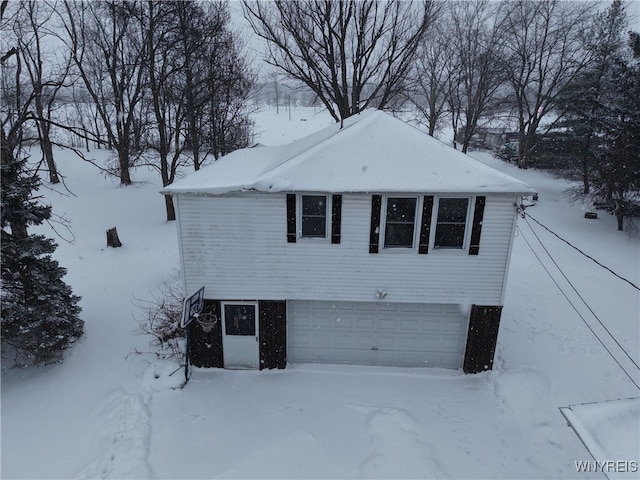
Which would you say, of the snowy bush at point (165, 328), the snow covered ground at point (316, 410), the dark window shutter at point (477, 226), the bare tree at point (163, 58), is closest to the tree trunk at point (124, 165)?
the bare tree at point (163, 58)

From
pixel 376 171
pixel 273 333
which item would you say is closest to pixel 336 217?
pixel 376 171

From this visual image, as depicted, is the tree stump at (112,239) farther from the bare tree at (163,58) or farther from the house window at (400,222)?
the house window at (400,222)

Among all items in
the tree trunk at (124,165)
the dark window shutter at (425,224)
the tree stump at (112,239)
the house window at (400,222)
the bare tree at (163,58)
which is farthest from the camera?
the tree trunk at (124,165)

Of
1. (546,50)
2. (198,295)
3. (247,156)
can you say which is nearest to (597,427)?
(198,295)

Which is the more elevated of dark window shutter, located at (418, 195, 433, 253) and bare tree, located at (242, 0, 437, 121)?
bare tree, located at (242, 0, 437, 121)

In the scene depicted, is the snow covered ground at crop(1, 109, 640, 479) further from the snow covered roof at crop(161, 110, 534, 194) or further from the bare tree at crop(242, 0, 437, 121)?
the bare tree at crop(242, 0, 437, 121)

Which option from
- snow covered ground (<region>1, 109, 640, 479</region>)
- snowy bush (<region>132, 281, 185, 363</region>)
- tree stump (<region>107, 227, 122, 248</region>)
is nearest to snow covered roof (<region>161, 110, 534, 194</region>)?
snowy bush (<region>132, 281, 185, 363</region>)
